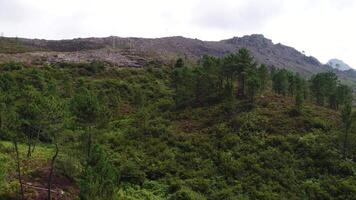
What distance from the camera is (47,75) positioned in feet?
316

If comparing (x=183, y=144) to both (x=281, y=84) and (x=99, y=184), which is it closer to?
(x=99, y=184)

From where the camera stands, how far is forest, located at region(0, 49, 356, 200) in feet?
139

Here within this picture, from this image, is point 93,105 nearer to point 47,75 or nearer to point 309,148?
point 309,148

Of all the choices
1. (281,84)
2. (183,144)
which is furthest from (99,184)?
(281,84)

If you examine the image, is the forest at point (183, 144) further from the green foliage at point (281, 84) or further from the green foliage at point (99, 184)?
the green foliage at point (281, 84)

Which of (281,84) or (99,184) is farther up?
(281,84)

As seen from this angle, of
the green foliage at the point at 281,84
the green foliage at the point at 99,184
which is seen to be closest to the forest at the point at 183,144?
the green foliage at the point at 99,184

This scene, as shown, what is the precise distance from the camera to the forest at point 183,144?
42.4m

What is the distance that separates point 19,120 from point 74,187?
10194mm

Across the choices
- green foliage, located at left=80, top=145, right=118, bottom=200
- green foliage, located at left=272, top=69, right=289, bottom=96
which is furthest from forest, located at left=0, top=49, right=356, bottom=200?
green foliage, located at left=272, top=69, right=289, bottom=96

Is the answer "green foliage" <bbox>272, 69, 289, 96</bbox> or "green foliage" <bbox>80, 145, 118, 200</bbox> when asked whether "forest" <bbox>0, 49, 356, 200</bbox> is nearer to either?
"green foliage" <bbox>80, 145, 118, 200</bbox>

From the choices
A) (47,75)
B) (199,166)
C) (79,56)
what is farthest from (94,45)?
(199,166)

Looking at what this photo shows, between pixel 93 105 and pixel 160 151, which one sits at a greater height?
pixel 93 105

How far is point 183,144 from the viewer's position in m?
Answer: 61.2
